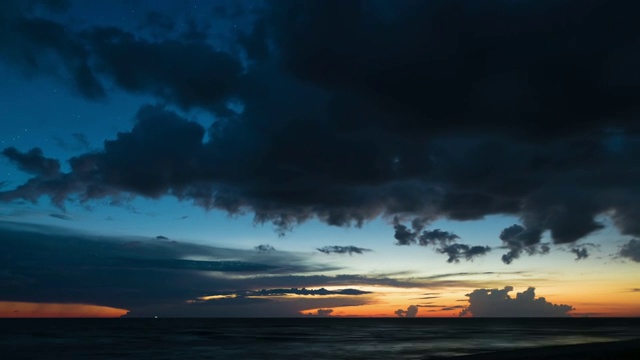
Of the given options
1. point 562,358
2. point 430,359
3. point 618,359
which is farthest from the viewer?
point 430,359

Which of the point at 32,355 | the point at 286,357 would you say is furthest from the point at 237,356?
the point at 32,355

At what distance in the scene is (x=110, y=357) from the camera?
205ft

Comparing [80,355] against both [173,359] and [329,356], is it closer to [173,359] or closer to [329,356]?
[173,359]

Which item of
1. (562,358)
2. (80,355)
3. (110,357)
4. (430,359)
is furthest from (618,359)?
(80,355)

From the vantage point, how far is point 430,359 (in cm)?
5153

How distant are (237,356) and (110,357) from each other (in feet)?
50.6

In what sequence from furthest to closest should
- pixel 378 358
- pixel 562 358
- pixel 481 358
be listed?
pixel 378 358 < pixel 481 358 < pixel 562 358

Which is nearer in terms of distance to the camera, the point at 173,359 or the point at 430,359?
the point at 430,359

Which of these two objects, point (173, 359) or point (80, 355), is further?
point (80, 355)

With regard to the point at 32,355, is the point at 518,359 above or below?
above

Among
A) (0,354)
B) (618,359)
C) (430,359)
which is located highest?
(618,359)

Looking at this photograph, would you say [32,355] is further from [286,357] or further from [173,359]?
[286,357]

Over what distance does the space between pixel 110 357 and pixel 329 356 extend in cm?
2647

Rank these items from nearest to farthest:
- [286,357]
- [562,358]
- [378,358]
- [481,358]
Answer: [562,358] → [481,358] → [378,358] → [286,357]
